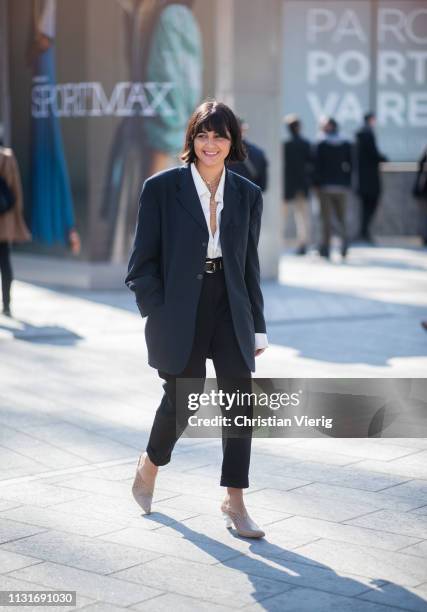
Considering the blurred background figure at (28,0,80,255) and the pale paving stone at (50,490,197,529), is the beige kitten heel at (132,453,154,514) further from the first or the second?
the blurred background figure at (28,0,80,255)

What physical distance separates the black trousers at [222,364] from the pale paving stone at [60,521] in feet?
1.75

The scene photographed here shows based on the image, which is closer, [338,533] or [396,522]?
[338,533]

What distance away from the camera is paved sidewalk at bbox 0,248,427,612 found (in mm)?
4516

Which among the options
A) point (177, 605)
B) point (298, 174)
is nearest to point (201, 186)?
point (177, 605)

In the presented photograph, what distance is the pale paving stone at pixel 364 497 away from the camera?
5.60 meters

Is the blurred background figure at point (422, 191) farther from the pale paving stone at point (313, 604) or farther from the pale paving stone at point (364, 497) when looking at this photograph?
the pale paving stone at point (313, 604)

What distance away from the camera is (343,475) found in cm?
617

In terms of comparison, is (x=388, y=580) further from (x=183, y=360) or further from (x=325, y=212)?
(x=325, y=212)

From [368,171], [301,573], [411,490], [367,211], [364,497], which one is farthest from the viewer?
[367,211]

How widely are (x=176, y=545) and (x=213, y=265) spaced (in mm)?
1090

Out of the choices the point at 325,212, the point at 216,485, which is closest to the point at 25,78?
the point at 325,212

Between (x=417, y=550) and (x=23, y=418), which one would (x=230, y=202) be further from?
(x=23, y=418)

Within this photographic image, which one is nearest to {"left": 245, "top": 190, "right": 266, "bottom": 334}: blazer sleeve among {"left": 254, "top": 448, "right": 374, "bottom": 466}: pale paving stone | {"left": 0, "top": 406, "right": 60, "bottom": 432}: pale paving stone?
{"left": 254, "top": 448, "right": 374, "bottom": 466}: pale paving stone

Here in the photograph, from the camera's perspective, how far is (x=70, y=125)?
14188mm
